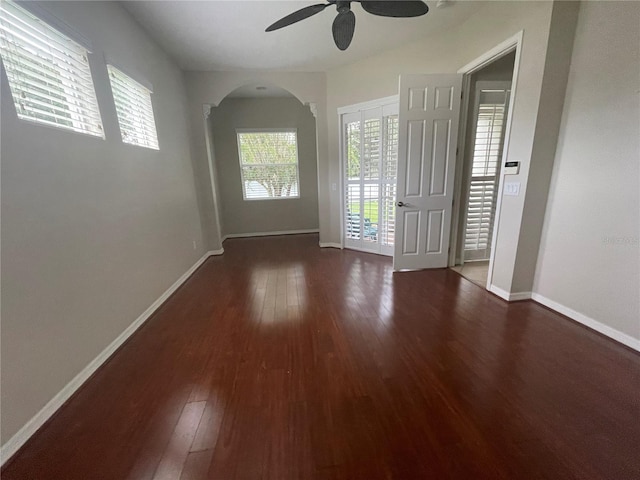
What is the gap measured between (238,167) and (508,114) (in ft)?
14.8

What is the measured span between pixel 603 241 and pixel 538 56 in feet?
4.97

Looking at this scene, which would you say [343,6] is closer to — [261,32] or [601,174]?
[261,32]

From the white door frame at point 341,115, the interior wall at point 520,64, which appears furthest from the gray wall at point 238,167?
the interior wall at point 520,64

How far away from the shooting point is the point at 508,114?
238 centimetres

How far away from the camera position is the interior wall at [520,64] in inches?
79.2

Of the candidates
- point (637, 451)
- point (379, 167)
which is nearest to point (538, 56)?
point (379, 167)

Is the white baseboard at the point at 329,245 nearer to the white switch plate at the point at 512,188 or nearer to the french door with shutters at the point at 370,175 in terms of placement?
the french door with shutters at the point at 370,175

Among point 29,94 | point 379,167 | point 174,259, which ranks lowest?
point 174,259

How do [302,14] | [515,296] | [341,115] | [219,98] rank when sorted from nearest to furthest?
[302,14] → [515,296] → [219,98] → [341,115]

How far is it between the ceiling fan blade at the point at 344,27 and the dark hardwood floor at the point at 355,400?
2.26m

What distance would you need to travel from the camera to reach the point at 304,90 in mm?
3891

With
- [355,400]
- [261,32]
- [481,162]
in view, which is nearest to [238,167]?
[261,32]

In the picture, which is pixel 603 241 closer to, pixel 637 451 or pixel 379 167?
pixel 637 451

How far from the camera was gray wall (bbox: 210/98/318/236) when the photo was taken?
499 cm
